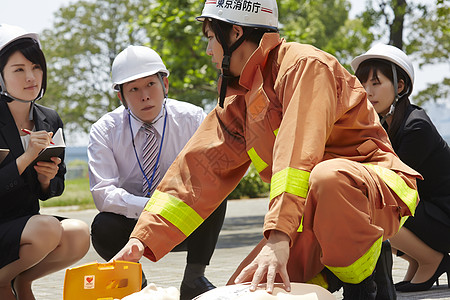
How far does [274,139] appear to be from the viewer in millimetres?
3338

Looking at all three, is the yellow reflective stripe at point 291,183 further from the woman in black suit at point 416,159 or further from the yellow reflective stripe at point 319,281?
the woman in black suit at point 416,159

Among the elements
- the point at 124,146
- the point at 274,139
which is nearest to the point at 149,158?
the point at 124,146

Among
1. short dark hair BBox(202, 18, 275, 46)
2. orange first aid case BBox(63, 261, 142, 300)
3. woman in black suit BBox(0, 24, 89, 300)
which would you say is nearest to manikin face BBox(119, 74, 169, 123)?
woman in black suit BBox(0, 24, 89, 300)

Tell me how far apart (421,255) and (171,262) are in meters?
2.97

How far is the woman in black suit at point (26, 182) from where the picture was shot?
3.91 metres

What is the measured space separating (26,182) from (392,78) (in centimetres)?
245

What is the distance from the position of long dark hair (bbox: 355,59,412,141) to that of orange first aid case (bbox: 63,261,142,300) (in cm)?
221

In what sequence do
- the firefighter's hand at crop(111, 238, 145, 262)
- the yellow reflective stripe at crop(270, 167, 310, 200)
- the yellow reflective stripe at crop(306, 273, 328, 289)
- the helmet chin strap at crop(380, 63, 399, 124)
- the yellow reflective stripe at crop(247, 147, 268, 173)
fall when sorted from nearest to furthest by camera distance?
the yellow reflective stripe at crop(270, 167, 310, 200) < the firefighter's hand at crop(111, 238, 145, 262) < the yellow reflective stripe at crop(247, 147, 268, 173) < the yellow reflective stripe at crop(306, 273, 328, 289) < the helmet chin strap at crop(380, 63, 399, 124)

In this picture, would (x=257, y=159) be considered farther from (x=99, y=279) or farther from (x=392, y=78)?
(x=392, y=78)

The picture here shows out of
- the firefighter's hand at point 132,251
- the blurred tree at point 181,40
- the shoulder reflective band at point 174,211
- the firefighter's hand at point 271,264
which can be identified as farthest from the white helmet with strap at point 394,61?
the blurred tree at point 181,40

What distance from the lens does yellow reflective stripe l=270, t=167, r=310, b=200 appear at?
112 inches

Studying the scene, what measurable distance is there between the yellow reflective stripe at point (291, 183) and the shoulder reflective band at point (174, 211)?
2.52 ft

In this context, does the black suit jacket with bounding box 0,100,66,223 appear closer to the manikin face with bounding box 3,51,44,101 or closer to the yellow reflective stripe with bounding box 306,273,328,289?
the manikin face with bounding box 3,51,44,101

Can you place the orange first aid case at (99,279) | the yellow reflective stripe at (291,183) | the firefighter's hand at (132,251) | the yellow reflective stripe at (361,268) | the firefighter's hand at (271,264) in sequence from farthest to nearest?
the firefighter's hand at (132,251) → the orange first aid case at (99,279) → the yellow reflective stripe at (361,268) → the yellow reflective stripe at (291,183) → the firefighter's hand at (271,264)
